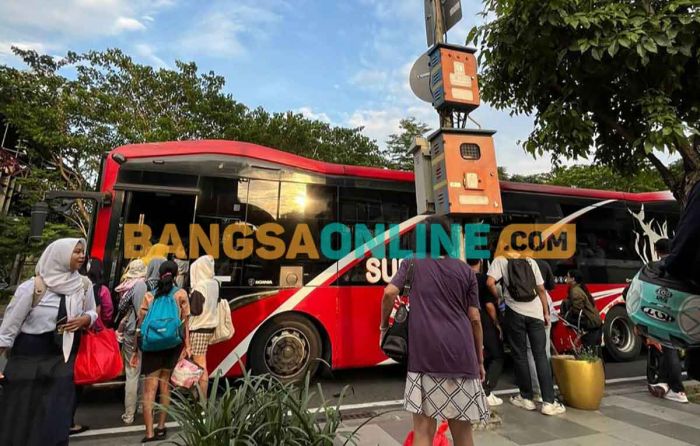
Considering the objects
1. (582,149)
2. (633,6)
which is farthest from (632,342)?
(633,6)

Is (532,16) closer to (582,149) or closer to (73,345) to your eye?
(582,149)

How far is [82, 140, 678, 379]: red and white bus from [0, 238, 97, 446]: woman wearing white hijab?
88.4 inches

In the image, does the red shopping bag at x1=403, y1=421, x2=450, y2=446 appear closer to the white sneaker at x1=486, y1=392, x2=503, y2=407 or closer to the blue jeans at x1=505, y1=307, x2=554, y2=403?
the white sneaker at x1=486, y1=392, x2=503, y2=407

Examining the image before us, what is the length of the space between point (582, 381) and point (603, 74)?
3.84 metres

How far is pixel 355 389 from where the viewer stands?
19.8 feet

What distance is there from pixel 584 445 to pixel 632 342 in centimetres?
571

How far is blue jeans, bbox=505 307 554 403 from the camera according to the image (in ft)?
15.9

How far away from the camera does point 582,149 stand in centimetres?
547

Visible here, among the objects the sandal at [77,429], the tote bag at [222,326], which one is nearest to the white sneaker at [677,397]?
the tote bag at [222,326]

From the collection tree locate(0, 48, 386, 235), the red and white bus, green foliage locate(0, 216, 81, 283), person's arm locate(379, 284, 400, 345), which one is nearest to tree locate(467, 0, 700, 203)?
the red and white bus

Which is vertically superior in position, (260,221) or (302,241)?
(260,221)

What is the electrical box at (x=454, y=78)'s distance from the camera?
4020 mm

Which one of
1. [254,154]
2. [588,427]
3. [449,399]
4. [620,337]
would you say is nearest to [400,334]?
[449,399]

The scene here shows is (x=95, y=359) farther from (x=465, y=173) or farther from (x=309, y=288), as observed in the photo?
(x=465, y=173)
